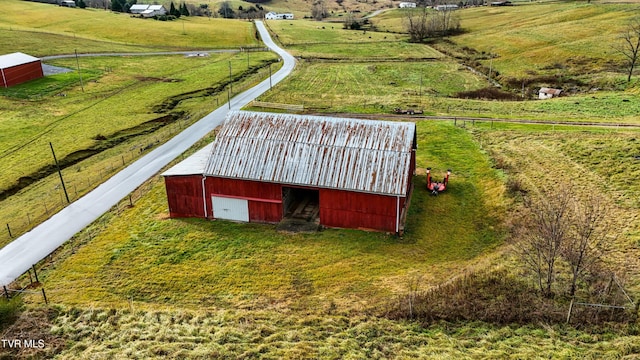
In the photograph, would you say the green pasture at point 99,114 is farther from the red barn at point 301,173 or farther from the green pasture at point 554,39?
the green pasture at point 554,39

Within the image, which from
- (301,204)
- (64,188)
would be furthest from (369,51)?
(64,188)

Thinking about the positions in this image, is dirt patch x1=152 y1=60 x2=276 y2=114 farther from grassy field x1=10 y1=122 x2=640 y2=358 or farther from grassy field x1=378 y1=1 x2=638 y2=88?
grassy field x1=378 y1=1 x2=638 y2=88

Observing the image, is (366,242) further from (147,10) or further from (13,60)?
(147,10)

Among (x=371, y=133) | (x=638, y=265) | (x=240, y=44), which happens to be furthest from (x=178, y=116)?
(x=240, y=44)

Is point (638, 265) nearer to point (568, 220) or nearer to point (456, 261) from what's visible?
point (568, 220)

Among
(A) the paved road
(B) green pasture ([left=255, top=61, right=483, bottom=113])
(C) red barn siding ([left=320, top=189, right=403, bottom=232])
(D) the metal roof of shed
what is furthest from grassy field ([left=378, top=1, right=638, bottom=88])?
(D) the metal roof of shed

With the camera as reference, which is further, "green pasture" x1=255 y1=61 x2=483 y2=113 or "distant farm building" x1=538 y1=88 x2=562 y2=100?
"distant farm building" x1=538 y1=88 x2=562 y2=100
